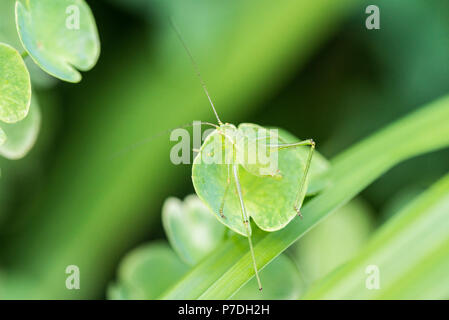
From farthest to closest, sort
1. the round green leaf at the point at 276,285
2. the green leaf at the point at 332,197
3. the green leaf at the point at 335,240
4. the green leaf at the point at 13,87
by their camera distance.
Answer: the green leaf at the point at 335,240, the round green leaf at the point at 276,285, the green leaf at the point at 332,197, the green leaf at the point at 13,87

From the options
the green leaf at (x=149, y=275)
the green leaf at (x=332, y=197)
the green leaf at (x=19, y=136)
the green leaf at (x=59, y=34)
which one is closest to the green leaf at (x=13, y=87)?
the green leaf at (x=59, y=34)

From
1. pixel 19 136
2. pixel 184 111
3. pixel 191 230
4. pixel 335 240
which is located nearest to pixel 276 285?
pixel 191 230

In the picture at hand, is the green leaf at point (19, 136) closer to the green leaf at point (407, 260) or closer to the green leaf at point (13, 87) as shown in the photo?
the green leaf at point (13, 87)

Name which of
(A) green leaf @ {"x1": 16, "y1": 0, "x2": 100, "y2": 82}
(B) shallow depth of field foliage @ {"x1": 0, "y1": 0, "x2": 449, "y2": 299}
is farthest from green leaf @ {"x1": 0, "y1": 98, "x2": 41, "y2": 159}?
(B) shallow depth of field foliage @ {"x1": 0, "y1": 0, "x2": 449, "y2": 299}

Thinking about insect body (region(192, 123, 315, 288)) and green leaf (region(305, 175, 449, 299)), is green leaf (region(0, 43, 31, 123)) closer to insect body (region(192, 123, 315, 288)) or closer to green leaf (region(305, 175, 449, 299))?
insect body (region(192, 123, 315, 288))

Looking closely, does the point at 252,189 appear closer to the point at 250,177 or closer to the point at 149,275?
the point at 250,177

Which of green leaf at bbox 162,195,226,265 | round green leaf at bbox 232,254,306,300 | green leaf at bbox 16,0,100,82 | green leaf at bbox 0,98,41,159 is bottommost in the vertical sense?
round green leaf at bbox 232,254,306,300
